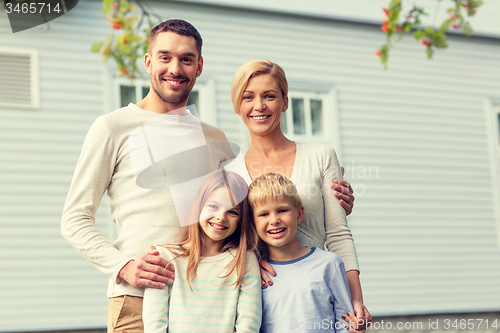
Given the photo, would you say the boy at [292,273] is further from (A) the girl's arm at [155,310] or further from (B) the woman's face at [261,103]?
(A) the girl's arm at [155,310]

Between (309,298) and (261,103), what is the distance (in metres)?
0.86

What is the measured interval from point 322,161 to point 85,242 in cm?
107

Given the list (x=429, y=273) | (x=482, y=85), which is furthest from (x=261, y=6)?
(x=429, y=273)

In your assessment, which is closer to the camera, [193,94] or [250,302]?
[250,302]

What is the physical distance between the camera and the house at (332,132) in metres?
5.79

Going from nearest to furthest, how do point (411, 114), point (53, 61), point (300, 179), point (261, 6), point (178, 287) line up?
1. point (178, 287)
2. point (300, 179)
3. point (53, 61)
4. point (261, 6)
5. point (411, 114)

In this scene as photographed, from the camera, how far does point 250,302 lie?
1.96m

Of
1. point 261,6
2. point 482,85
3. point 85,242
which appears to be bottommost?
point 85,242

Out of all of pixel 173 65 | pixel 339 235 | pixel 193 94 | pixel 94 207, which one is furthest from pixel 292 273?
pixel 193 94

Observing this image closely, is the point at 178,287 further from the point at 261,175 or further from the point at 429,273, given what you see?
the point at 429,273

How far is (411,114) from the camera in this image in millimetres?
7707

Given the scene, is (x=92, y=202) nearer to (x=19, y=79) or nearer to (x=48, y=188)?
(x=48, y=188)

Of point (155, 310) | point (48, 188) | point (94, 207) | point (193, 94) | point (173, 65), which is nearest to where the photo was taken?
point (155, 310)

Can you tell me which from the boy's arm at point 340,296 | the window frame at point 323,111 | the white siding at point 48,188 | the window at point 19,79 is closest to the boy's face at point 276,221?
the boy's arm at point 340,296
